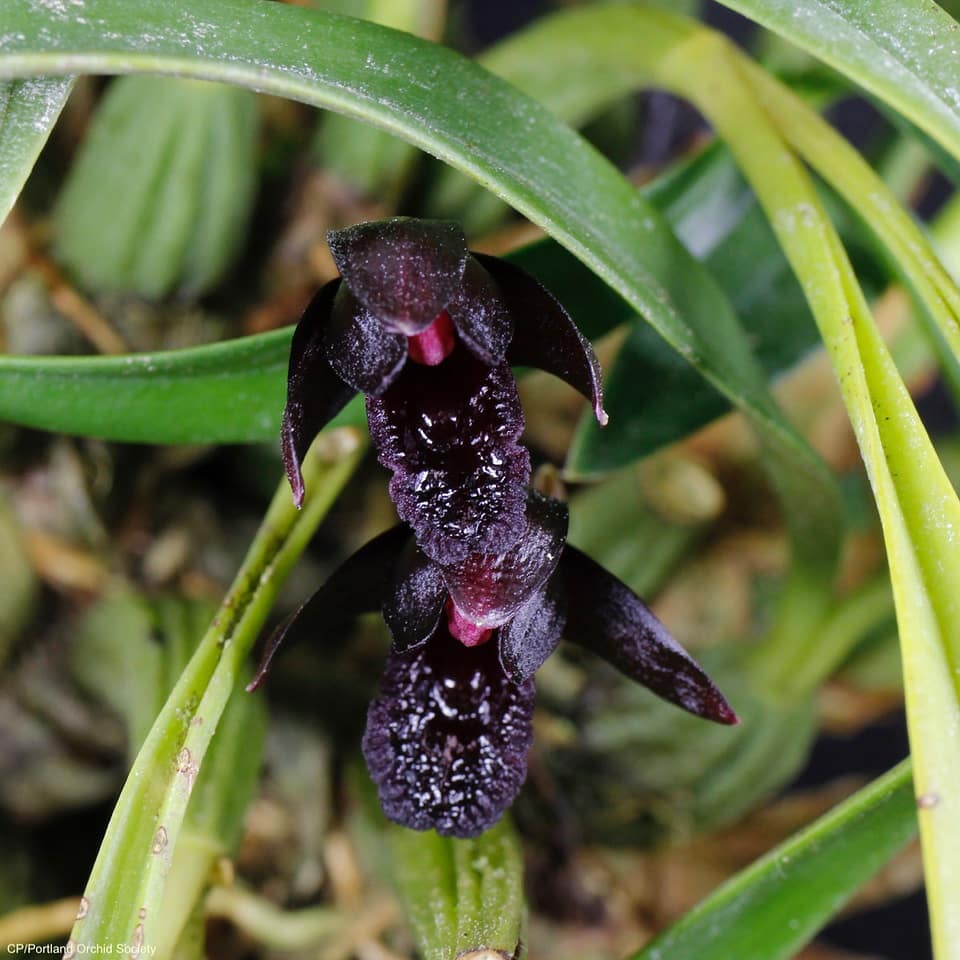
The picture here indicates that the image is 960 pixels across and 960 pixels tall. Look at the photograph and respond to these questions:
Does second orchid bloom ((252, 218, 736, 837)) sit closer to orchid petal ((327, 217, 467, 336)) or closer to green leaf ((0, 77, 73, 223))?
orchid petal ((327, 217, 467, 336))

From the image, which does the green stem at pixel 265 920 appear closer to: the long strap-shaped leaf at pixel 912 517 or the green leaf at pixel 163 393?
the green leaf at pixel 163 393

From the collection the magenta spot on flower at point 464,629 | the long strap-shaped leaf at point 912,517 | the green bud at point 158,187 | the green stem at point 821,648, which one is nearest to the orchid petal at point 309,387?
the magenta spot on flower at point 464,629

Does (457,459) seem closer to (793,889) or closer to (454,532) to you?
(454,532)

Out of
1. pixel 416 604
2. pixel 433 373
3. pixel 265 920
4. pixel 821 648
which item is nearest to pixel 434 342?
pixel 433 373

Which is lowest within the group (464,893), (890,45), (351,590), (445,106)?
(464,893)

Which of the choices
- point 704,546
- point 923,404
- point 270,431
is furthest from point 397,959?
point 923,404

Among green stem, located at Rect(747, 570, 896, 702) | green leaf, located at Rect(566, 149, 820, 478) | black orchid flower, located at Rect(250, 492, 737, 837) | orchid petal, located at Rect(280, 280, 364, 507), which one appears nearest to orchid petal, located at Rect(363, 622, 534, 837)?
black orchid flower, located at Rect(250, 492, 737, 837)
